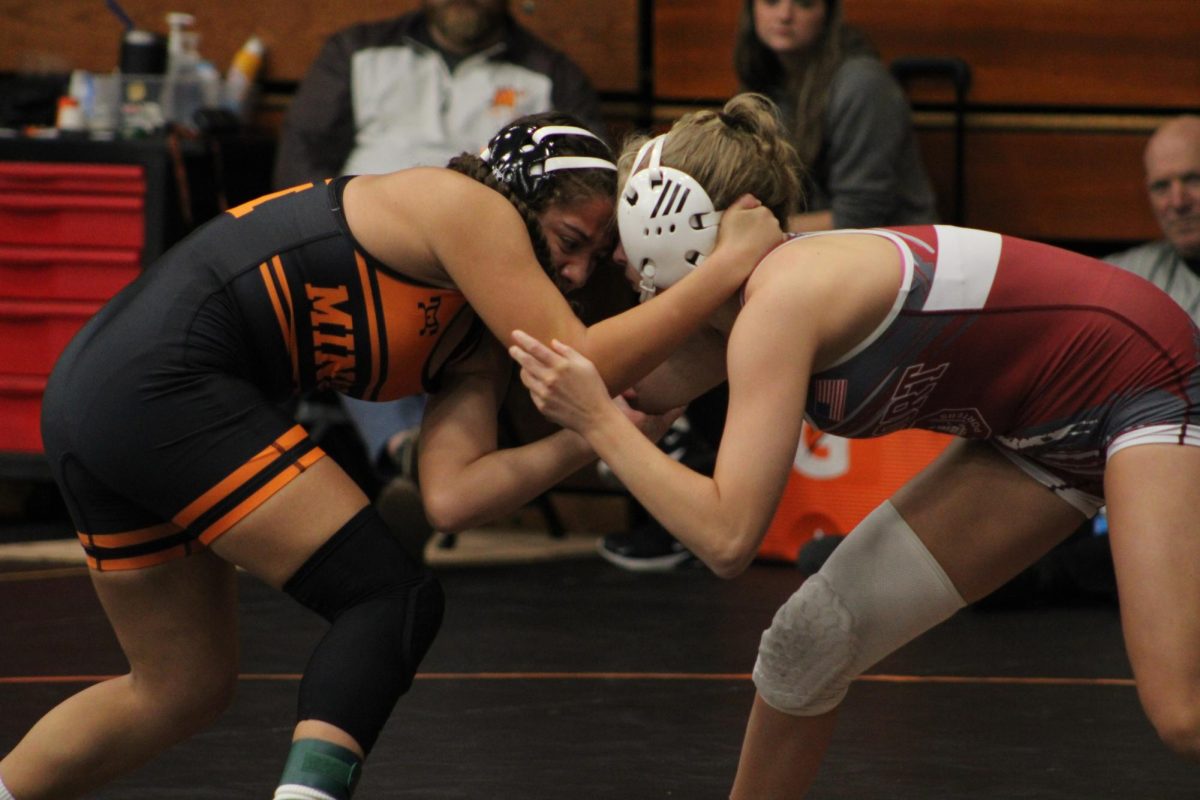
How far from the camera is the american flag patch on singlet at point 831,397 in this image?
2.29 m

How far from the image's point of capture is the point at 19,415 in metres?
5.27

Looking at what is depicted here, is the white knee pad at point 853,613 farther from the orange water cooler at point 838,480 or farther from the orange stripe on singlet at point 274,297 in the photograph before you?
the orange water cooler at point 838,480

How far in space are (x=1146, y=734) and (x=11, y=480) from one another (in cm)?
362

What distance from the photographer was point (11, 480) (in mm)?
5512

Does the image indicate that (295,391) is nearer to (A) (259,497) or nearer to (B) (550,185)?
(A) (259,497)

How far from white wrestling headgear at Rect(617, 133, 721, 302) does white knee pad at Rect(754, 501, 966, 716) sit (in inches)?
20.1

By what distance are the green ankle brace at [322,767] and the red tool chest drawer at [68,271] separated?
131 inches

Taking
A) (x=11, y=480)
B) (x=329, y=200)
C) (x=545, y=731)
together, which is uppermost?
(x=329, y=200)

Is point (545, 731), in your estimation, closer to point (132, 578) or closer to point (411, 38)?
point (132, 578)

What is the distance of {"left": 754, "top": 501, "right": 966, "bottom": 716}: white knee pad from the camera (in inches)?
98.3

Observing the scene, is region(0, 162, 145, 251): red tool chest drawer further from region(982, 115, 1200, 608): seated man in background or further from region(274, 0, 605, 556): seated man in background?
region(982, 115, 1200, 608): seated man in background

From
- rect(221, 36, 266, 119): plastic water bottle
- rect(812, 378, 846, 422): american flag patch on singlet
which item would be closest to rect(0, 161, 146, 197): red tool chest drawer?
rect(221, 36, 266, 119): plastic water bottle

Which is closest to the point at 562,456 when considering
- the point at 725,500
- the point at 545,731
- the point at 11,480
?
the point at 725,500

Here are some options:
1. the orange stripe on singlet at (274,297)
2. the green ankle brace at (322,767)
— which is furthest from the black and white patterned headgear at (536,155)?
the green ankle brace at (322,767)
